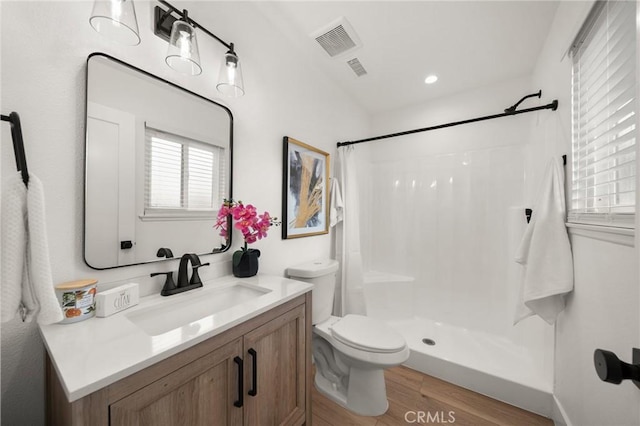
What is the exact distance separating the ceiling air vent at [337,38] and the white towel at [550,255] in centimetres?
148

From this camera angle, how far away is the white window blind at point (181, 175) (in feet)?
3.45

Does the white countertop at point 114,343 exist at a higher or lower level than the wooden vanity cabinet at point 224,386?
higher

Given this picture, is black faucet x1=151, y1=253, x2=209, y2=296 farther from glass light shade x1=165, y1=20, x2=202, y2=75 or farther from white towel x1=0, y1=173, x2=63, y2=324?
glass light shade x1=165, y1=20, x2=202, y2=75

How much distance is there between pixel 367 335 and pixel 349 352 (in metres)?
0.15

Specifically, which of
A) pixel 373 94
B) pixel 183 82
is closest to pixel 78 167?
pixel 183 82

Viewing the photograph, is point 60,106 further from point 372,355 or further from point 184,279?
point 372,355

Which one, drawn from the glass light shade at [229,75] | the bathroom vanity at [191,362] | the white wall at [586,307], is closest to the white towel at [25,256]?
the bathroom vanity at [191,362]

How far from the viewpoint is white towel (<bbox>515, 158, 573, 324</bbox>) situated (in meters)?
1.18

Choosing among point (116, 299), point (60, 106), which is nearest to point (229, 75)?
point (60, 106)

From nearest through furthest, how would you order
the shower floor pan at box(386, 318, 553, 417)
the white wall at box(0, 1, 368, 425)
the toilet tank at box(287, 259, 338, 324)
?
the white wall at box(0, 1, 368, 425)
the shower floor pan at box(386, 318, 553, 417)
the toilet tank at box(287, 259, 338, 324)

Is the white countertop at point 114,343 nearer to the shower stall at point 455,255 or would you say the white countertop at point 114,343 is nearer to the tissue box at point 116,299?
the tissue box at point 116,299

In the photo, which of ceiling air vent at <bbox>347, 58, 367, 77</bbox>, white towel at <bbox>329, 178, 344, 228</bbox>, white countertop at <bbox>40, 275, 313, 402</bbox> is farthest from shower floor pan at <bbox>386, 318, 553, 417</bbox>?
ceiling air vent at <bbox>347, 58, 367, 77</bbox>

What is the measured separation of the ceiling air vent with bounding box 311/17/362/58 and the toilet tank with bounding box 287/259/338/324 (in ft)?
5.39

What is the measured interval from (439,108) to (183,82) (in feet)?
7.93
